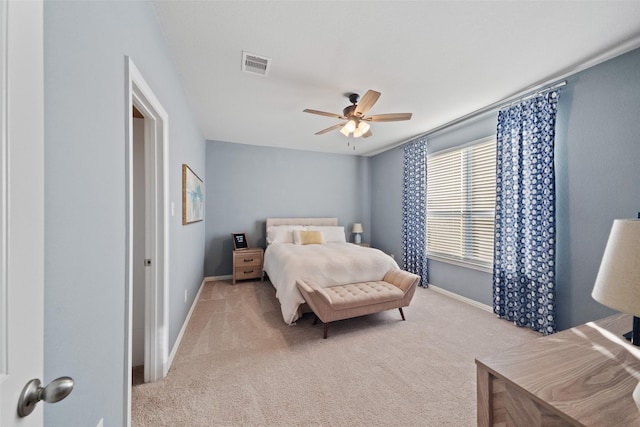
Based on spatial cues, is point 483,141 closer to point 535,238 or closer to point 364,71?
point 535,238

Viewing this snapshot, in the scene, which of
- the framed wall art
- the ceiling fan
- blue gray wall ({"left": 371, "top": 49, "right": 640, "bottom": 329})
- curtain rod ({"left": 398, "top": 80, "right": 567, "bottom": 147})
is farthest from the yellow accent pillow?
blue gray wall ({"left": 371, "top": 49, "right": 640, "bottom": 329})

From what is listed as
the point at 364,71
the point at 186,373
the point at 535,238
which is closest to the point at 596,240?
the point at 535,238

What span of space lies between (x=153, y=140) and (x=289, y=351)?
2052mm

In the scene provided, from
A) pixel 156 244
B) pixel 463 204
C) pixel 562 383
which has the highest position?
pixel 463 204

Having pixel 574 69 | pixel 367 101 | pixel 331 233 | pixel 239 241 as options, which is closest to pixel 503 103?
pixel 574 69

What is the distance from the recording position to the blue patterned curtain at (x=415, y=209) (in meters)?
4.10

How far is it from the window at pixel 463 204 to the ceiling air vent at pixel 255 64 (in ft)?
9.33

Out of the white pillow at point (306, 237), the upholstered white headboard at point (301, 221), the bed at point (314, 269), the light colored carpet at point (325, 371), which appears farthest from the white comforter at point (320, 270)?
the upholstered white headboard at point (301, 221)

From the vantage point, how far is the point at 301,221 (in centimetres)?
501

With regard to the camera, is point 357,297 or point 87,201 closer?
point 87,201

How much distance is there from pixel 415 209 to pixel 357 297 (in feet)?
7.53

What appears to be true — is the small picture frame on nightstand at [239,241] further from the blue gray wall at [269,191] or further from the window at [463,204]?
the window at [463,204]

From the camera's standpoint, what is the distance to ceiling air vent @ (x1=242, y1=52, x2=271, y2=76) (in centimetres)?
205

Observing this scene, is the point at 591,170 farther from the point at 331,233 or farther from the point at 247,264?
the point at 247,264
